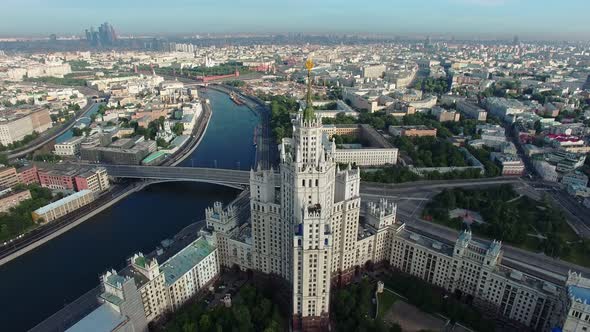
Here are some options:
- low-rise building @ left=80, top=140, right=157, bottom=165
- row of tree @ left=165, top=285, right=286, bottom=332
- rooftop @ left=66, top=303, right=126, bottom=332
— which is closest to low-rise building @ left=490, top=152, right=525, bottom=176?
row of tree @ left=165, top=285, right=286, bottom=332

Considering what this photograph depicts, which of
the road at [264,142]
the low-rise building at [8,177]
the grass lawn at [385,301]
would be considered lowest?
the road at [264,142]

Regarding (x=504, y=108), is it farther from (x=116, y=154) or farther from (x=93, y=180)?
(x=93, y=180)

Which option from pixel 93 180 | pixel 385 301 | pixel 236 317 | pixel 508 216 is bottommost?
pixel 385 301

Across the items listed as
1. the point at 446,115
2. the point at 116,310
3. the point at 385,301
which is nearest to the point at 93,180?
the point at 116,310

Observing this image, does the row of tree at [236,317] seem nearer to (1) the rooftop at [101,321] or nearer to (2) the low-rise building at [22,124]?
(1) the rooftop at [101,321]

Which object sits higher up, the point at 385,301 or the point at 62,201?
the point at 62,201

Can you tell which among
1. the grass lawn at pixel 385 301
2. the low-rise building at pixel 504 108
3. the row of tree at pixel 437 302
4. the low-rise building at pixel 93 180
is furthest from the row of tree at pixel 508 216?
the low-rise building at pixel 93 180

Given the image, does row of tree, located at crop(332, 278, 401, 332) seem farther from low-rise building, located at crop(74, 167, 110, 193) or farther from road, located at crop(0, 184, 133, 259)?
low-rise building, located at crop(74, 167, 110, 193)

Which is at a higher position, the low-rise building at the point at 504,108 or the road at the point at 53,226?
the low-rise building at the point at 504,108
